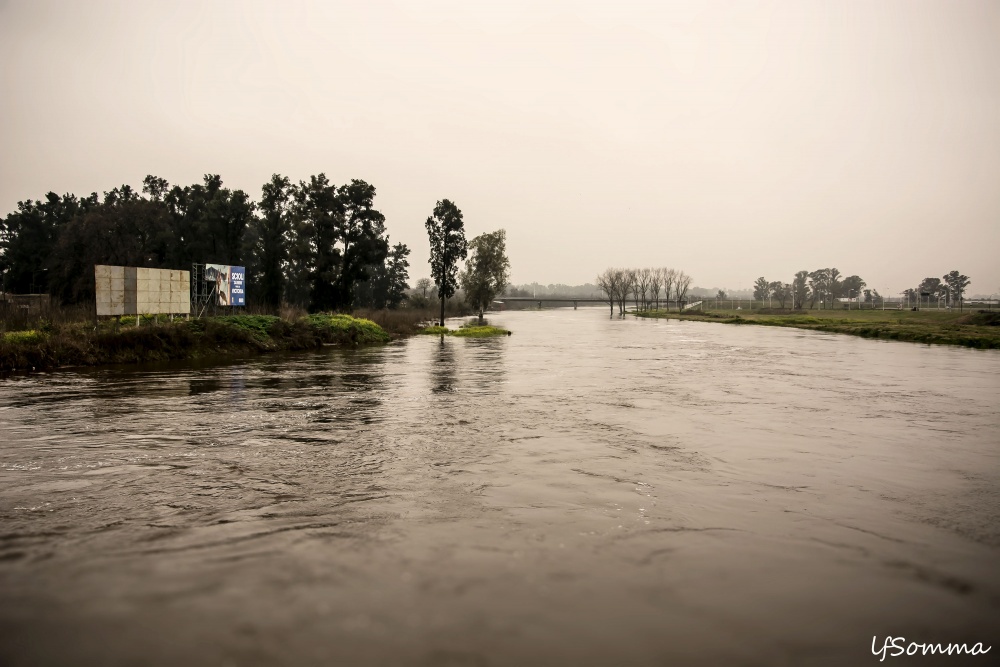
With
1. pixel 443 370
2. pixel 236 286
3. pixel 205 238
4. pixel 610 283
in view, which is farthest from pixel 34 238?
pixel 610 283

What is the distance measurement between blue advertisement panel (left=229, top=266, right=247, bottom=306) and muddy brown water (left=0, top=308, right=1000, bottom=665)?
2206 cm

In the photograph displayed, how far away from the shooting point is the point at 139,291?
2738cm

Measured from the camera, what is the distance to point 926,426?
13.9 metres

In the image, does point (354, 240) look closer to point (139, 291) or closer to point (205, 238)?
point (205, 238)

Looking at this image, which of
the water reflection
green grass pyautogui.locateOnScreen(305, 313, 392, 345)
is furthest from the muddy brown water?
green grass pyautogui.locateOnScreen(305, 313, 392, 345)

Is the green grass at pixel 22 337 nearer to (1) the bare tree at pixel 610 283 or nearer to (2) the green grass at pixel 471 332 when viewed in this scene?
(2) the green grass at pixel 471 332

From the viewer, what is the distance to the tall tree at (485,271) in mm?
108750

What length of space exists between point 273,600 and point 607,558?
3.39 meters

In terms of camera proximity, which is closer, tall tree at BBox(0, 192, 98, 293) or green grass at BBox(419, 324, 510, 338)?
green grass at BBox(419, 324, 510, 338)

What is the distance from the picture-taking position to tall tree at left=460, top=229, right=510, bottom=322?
10875 centimetres

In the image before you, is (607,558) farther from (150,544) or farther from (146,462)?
(146,462)

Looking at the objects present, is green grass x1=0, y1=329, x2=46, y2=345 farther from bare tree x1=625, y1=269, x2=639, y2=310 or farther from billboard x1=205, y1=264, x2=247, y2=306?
bare tree x1=625, y1=269, x2=639, y2=310
